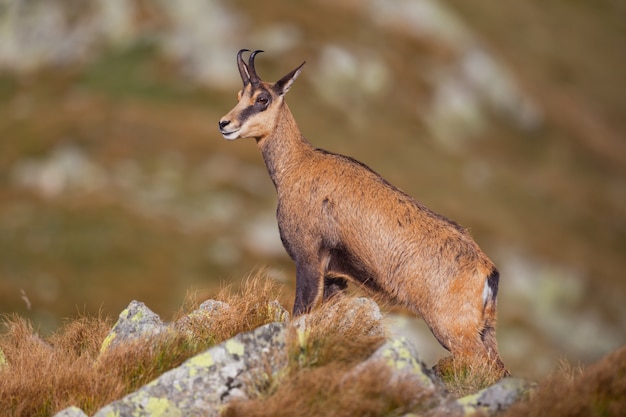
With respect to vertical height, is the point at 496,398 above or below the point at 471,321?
below

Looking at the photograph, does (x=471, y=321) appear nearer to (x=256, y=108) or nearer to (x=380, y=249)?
(x=380, y=249)

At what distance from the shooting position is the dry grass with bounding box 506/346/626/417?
10586 millimetres

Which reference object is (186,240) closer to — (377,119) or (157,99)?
(157,99)

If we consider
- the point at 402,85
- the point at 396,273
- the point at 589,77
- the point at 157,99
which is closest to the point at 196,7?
the point at 157,99

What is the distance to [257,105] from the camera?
17656 millimetres

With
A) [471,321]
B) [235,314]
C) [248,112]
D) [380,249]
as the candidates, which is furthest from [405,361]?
[248,112]

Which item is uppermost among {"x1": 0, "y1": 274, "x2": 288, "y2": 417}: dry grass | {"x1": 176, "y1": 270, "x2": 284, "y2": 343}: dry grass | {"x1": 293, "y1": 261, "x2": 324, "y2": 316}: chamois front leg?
{"x1": 293, "y1": 261, "x2": 324, "y2": 316}: chamois front leg

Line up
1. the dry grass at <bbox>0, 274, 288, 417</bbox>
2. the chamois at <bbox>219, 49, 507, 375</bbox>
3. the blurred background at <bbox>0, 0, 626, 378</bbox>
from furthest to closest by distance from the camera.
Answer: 1. the blurred background at <bbox>0, 0, 626, 378</bbox>
2. the chamois at <bbox>219, 49, 507, 375</bbox>
3. the dry grass at <bbox>0, 274, 288, 417</bbox>

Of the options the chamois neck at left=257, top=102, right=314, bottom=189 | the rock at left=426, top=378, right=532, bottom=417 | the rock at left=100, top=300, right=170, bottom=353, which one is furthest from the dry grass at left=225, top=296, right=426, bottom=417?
the chamois neck at left=257, top=102, right=314, bottom=189

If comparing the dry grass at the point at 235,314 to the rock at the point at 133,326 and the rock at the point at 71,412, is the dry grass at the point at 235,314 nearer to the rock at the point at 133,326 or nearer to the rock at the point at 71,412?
the rock at the point at 133,326

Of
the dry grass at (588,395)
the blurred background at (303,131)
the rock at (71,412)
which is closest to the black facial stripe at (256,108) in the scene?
the rock at (71,412)

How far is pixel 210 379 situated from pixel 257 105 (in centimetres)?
718

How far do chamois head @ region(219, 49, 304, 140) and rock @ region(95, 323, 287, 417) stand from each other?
615 cm

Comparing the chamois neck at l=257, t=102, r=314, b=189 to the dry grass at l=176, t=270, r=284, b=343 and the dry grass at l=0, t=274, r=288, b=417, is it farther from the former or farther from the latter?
the dry grass at l=0, t=274, r=288, b=417
